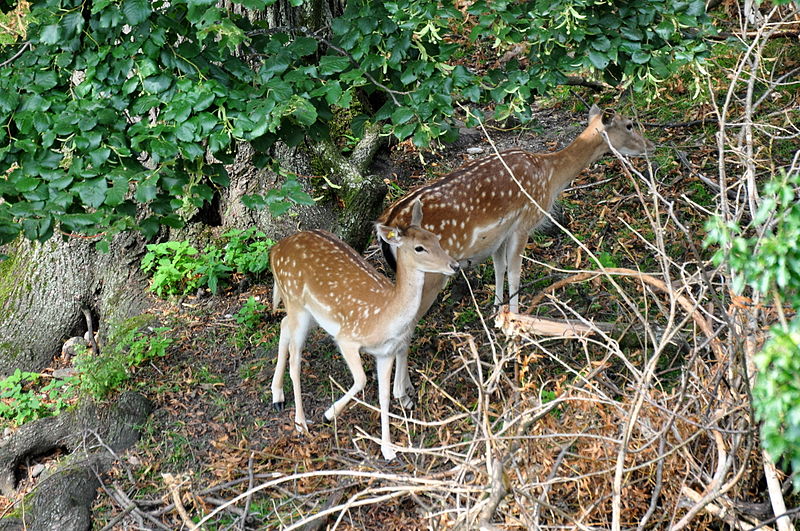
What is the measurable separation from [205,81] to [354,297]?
→ 1.74 meters

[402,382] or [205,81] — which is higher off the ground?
[205,81]

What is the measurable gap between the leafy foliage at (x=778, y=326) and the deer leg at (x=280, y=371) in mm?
3675

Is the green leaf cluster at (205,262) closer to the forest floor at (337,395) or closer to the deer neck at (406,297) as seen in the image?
the forest floor at (337,395)

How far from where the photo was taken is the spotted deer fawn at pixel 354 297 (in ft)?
18.4

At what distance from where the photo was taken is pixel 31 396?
22.1ft

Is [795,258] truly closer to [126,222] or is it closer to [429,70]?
[429,70]

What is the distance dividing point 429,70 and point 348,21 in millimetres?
555

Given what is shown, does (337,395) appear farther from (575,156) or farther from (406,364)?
(575,156)

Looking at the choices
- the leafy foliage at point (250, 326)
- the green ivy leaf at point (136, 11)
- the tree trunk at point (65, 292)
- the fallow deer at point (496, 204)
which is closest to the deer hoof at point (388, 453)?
the fallow deer at point (496, 204)

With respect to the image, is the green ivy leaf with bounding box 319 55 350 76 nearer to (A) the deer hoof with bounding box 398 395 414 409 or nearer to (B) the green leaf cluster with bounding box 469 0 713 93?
(B) the green leaf cluster with bounding box 469 0 713 93

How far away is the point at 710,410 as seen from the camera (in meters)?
4.17

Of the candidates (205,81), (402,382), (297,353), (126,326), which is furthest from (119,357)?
(205,81)

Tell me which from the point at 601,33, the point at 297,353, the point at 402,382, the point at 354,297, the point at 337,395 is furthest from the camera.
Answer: the point at 337,395

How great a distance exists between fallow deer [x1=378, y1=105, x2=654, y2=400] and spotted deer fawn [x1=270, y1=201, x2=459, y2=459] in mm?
249
